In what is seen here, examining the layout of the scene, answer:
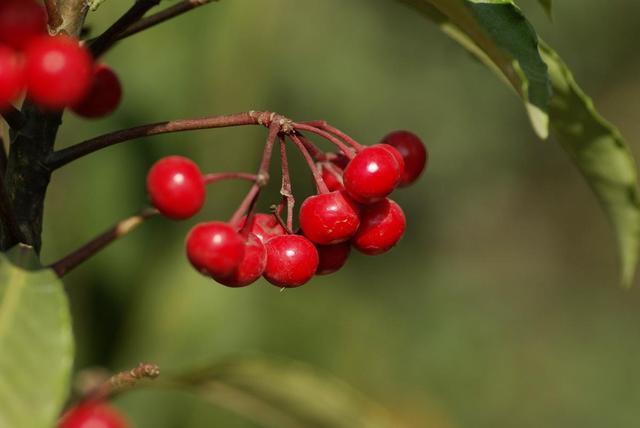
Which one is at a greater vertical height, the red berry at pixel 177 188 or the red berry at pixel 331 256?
the red berry at pixel 177 188

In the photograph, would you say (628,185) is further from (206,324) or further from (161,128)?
(206,324)

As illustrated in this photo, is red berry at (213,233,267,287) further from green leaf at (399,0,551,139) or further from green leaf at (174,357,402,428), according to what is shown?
green leaf at (174,357,402,428)

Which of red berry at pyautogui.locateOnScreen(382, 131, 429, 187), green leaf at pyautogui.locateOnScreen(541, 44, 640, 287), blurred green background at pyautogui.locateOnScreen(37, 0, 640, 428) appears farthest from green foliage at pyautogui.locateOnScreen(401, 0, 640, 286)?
blurred green background at pyautogui.locateOnScreen(37, 0, 640, 428)

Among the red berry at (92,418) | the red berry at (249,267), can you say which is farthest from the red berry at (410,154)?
the red berry at (92,418)

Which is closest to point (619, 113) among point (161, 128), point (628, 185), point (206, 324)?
point (206, 324)

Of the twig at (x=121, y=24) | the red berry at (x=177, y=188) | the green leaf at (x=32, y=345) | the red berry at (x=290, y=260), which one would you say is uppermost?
the twig at (x=121, y=24)

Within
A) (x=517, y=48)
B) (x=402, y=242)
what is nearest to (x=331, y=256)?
(x=517, y=48)

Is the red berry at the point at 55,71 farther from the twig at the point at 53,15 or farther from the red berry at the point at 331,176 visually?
the red berry at the point at 331,176

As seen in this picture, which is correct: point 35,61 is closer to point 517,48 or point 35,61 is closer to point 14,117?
point 14,117
